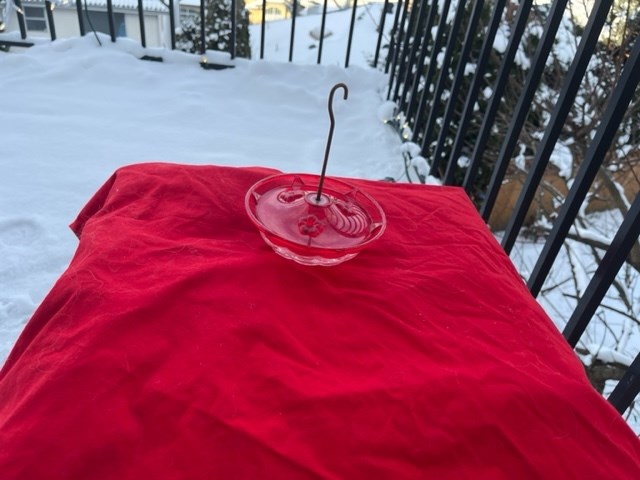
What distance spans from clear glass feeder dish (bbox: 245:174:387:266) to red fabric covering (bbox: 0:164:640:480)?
4 cm

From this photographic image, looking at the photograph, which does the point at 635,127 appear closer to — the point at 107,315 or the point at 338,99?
the point at 338,99

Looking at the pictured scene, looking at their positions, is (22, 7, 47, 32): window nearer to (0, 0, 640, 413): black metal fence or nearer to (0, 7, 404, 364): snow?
(0, 7, 404, 364): snow

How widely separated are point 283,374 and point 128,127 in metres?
1.57

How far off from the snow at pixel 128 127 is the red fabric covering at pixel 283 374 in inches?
21.8

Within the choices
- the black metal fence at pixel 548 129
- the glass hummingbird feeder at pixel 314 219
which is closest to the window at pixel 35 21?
the black metal fence at pixel 548 129

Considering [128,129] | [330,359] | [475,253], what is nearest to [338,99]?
[128,129]

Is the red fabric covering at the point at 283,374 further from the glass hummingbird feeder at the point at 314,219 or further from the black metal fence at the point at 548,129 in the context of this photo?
Answer: the black metal fence at the point at 548,129

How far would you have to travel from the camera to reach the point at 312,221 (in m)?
0.73

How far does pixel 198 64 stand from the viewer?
2.39 meters

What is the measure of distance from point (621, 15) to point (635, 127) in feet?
2.40

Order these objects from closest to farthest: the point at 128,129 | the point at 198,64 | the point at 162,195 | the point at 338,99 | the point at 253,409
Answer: the point at 253,409
the point at 162,195
the point at 128,129
the point at 338,99
the point at 198,64

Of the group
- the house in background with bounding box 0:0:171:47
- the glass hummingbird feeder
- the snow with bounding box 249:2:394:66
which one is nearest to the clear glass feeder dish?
the glass hummingbird feeder

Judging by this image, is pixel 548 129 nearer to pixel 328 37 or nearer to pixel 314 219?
pixel 314 219

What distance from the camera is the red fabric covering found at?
50cm
